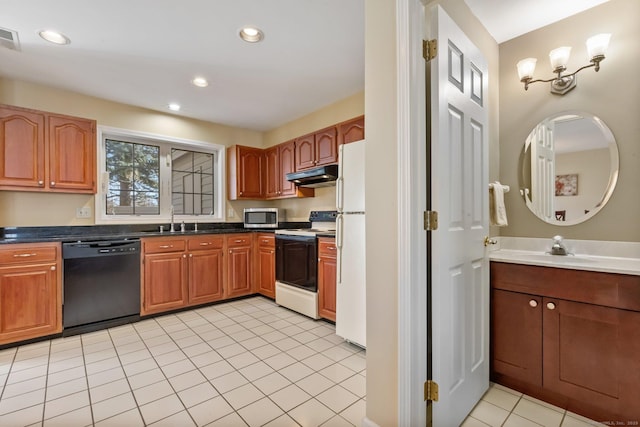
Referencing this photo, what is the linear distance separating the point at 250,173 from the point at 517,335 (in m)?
3.70

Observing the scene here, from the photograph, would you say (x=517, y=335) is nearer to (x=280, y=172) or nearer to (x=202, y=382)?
(x=202, y=382)

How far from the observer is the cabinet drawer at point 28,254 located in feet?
8.16

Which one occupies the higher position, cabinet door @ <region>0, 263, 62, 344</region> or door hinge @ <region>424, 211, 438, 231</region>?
door hinge @ <region>424, 211, 438, 231</region>

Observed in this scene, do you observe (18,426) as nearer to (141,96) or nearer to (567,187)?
(141,96)

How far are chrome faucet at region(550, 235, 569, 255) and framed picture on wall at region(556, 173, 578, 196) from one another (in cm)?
32

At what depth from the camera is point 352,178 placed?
2.54m

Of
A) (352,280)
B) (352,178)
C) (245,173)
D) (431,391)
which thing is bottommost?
(431,391)

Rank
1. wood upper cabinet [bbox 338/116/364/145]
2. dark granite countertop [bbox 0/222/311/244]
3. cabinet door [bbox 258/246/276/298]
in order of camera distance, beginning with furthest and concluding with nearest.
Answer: cabinet door [bbox 258/246/276/298] < wood upper cabinet [bbox 338/116/364/145] < dark granite countertop [bbox 0/222/311/244]

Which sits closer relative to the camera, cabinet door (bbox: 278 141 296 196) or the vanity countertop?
the vanity countertop

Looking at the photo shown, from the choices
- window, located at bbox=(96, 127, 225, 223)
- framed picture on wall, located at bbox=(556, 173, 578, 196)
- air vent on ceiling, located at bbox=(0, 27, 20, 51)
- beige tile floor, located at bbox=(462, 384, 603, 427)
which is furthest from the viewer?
window, located at bbox=(96, 127, 225, 223)

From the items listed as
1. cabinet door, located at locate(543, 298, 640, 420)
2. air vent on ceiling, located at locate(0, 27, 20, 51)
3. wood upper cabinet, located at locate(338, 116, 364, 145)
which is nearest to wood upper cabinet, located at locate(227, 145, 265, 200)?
wood upper cabinet, located at locate(338, 116, 364, 145)

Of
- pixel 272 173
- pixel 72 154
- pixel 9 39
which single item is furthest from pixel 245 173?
pixel 9 39

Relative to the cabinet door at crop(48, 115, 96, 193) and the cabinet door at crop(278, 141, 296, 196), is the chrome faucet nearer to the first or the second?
the cabinet door at crop(278, 141, 296, 196)

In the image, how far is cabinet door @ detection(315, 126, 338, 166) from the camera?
3.41 metres
